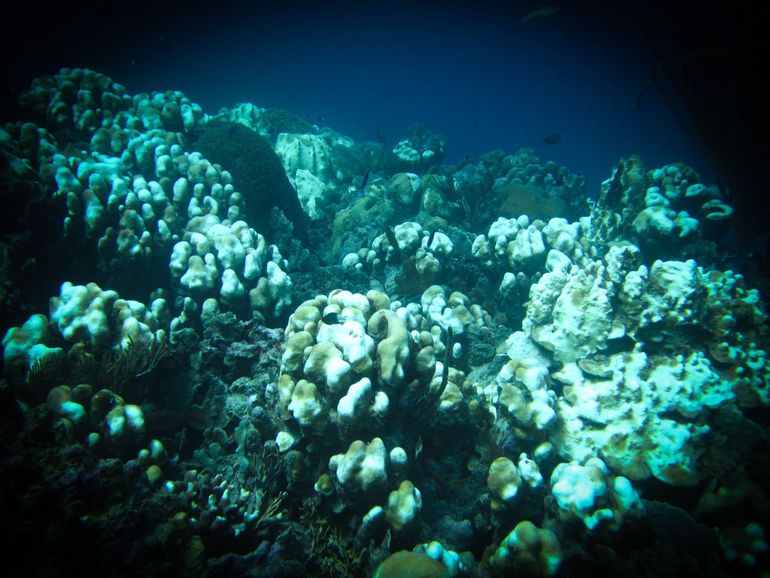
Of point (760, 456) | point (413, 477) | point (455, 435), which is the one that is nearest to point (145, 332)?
point (413, 477)

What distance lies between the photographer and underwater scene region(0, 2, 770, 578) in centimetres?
289

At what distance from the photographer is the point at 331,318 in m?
3.94

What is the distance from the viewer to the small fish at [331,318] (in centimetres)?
392

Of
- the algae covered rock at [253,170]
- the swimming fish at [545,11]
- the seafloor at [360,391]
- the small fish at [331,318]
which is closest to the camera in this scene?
the seafloor at [360,391]

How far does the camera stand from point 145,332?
4.06 metres

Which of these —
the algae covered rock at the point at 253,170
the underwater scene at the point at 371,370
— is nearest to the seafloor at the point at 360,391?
the underwater scene at the point at 371,370

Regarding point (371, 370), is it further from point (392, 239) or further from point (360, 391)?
point (392, 239)

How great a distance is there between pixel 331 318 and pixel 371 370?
0.89 m

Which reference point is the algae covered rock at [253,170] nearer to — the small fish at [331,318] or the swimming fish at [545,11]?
the small fish at [331,318]

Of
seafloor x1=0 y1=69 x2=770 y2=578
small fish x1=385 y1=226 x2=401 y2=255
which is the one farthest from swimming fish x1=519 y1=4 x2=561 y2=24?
small fish x1=385 y1=226 x2=401 y2=255

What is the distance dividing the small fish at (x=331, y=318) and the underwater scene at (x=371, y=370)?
2cm

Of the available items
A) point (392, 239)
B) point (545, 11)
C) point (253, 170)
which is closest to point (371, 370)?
point (392, 239)

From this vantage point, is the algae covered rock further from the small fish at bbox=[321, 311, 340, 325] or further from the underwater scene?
the small fish at bbox=[321, 311, 340, 325]

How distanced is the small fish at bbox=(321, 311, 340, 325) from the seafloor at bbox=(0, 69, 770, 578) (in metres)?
0.03
